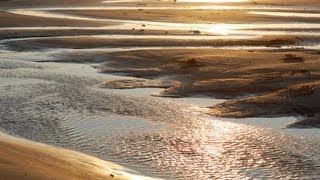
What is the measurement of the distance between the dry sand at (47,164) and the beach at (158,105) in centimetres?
2

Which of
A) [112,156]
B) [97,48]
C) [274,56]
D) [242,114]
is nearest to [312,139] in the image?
[242,114]

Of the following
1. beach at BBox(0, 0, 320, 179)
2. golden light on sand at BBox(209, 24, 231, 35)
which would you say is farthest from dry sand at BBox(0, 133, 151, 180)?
golden light on sand at BBox(209, 24, 231, 35)

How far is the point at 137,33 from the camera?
31.6 m

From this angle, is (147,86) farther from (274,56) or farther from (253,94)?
(274,56)

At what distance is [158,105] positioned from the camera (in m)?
15.4

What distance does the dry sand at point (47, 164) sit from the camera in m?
8.65

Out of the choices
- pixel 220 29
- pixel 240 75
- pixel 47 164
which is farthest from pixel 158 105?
pixel 220 29

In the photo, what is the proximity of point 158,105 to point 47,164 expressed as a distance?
6.11 metres

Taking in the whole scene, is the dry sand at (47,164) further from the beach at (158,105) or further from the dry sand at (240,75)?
the dry sand at (240,75)

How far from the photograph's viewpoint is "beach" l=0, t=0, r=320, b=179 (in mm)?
10484

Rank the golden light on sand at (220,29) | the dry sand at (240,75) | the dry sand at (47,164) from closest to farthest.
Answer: the dry sand at (47,164) < the dry sand at (240,75) < the golden light on sand at (220,29)

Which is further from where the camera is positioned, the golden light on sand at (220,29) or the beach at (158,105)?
the golden light on sand at (220,29)

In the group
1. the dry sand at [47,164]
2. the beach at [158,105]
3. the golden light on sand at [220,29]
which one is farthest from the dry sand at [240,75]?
the golden light on sand at [220,29]

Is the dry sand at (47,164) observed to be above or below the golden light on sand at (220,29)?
above
